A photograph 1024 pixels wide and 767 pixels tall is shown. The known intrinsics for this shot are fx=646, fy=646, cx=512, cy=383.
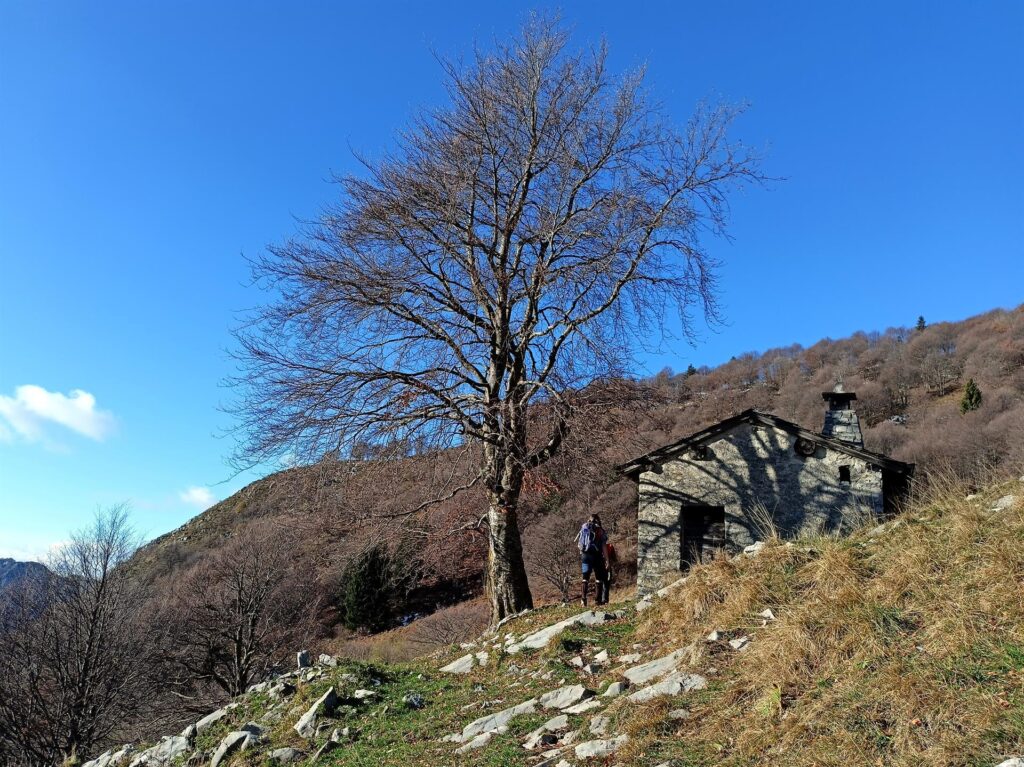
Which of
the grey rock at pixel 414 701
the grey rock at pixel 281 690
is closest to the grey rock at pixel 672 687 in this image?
the grey rock at pixel 414 701

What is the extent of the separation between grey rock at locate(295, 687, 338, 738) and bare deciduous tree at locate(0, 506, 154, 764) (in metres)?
15.9

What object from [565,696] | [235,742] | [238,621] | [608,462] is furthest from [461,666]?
[238,621]

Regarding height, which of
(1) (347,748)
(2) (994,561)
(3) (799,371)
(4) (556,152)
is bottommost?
(1) (347,748)

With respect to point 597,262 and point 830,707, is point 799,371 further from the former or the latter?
point 830,707

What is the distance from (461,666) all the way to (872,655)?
504 cm

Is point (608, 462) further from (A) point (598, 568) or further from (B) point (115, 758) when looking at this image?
(B) point (115, 758)

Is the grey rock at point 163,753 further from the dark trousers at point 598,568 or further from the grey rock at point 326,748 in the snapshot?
the dark trousers at point 598,568

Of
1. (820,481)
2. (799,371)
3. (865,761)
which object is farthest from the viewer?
(799,371)

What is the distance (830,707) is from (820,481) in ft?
42.8

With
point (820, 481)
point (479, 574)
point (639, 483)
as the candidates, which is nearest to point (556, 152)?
point (639, 483)

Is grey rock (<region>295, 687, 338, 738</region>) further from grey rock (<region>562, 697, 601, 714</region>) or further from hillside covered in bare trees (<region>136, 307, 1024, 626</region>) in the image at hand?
hillside covered in bare trees (<region>136, 307, 1024, 626</region>)

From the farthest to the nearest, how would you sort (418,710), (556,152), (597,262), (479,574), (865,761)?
(479,574) → (556,152) → (597,262) → (418,710) → (865,761)

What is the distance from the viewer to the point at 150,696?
23547 millimetres

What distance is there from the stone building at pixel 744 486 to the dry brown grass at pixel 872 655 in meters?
9.72
